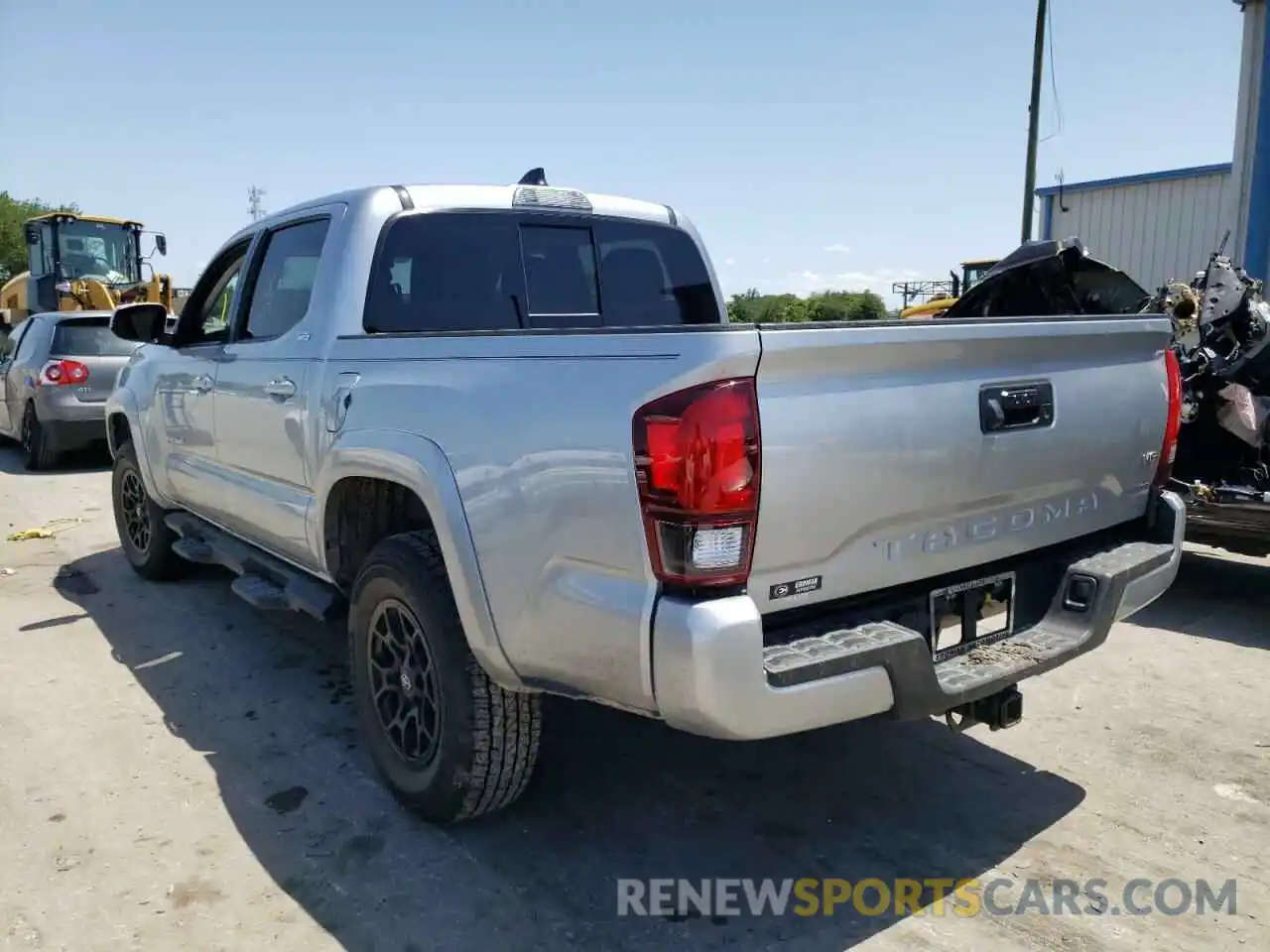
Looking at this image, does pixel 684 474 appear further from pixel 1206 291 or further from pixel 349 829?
pixel 1206 291

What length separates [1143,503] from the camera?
11.0ft

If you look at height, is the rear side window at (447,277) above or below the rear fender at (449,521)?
above

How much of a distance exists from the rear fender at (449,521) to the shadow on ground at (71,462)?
30.7ft

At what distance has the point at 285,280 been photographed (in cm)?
416

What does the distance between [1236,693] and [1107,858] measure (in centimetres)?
175

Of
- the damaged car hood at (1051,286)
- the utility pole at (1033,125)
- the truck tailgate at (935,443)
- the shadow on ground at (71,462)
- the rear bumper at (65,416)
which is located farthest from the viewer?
the utility pole at (1033,125)

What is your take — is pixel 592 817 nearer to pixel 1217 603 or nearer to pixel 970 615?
pixel 970 615

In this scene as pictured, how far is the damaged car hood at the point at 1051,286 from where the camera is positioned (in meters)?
4.54

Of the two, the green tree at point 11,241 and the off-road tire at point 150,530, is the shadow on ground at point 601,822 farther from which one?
the green tree at point 11,241

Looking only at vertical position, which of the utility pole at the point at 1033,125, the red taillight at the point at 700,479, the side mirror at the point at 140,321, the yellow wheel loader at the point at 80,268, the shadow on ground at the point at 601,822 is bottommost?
the shadow on ground at the point at 601,822

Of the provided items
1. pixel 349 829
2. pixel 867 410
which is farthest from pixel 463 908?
pixel 867 410

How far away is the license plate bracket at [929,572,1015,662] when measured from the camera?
2750 mm

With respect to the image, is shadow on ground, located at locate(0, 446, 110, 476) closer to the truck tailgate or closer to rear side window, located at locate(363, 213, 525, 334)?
rear side window, located at locate(363, 213, 525, 334)
